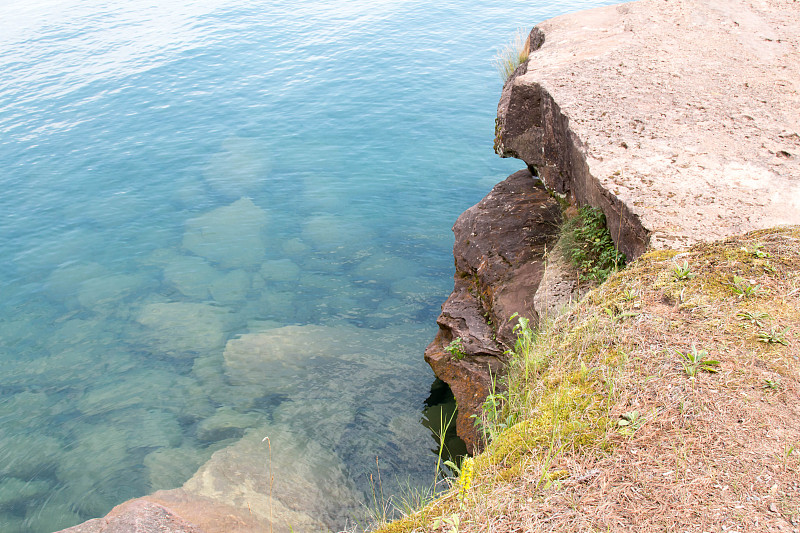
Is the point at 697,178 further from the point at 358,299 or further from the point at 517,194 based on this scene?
the point at 358,299

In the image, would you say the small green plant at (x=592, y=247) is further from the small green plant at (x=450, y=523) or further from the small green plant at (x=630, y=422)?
the small green plant at (x=450, y=523)

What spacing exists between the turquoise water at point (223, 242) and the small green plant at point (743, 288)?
13.2 ft

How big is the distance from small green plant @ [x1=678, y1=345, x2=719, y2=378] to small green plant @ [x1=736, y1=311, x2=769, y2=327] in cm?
50

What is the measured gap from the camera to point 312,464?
256 inches

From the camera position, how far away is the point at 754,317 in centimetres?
347

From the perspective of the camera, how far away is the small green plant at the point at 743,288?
3.68 m

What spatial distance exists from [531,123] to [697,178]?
9.34ft

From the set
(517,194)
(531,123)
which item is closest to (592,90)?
(531,123)

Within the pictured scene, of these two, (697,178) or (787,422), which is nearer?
(787,422)

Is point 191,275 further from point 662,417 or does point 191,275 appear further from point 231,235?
point 662,417

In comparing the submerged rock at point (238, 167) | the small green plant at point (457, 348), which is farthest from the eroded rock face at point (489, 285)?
the submerged rock at point (238, 167)

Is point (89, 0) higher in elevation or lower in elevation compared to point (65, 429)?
higher

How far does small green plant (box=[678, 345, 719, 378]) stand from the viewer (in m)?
3.19

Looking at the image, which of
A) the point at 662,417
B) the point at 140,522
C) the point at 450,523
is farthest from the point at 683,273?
the point at 140,522
